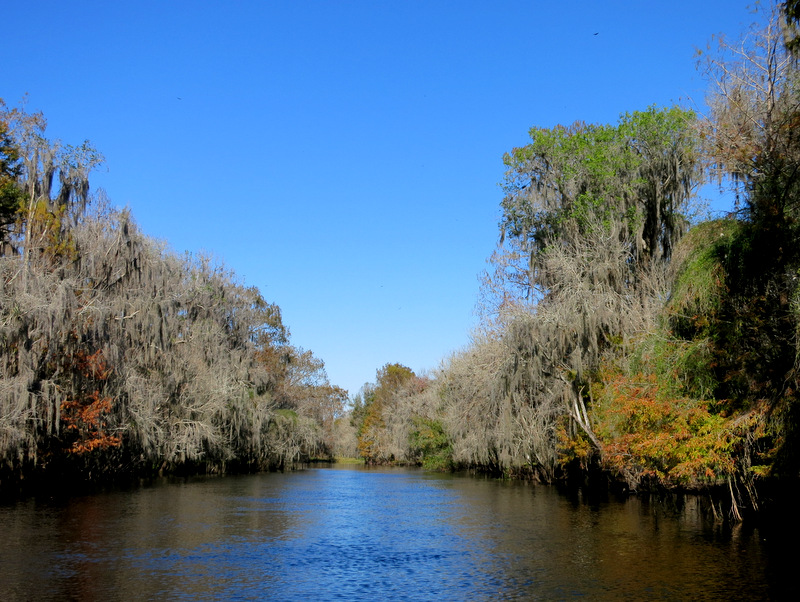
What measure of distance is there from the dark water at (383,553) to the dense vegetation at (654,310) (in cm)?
199

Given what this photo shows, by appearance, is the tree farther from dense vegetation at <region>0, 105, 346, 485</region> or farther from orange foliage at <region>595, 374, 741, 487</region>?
orange foliage at <region>595, 374, 741, 487</region>

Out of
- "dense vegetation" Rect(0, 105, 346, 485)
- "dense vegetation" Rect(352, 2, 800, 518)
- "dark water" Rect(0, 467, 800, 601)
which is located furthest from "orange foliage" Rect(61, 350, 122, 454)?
"dense vegetation" Rect(352, 2, 800, 518)

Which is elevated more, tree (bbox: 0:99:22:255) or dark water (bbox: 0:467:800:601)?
tree (bbox: 0:99:22:255)

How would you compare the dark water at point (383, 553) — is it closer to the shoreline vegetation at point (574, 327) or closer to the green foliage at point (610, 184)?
the shoreline vegetation at point (574, 327)

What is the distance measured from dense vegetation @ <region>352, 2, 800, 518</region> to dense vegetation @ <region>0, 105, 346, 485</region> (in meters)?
13.8

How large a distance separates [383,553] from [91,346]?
1654 cm

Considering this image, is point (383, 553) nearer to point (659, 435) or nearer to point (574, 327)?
point (659, 435)

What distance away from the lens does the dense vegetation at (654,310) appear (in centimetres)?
1474

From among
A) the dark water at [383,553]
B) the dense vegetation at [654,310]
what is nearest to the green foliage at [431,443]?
the dense vegetation at [654,310]

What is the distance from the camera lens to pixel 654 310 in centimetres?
2361

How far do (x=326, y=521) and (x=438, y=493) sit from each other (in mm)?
11071

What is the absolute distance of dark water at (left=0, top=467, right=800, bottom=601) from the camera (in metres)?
11.2

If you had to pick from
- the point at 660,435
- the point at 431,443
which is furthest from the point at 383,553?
the point at 431,443

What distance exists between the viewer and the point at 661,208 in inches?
1141
